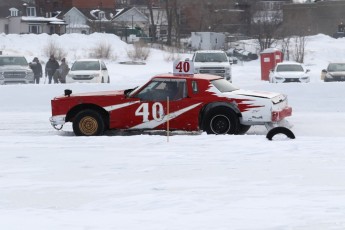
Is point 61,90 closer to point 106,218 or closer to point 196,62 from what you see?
point 196,62

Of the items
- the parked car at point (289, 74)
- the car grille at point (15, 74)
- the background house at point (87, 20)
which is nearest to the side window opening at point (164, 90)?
the parked car at point (289, 74)

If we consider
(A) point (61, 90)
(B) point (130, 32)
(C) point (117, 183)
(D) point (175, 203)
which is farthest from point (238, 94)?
(B) point (130, 32)

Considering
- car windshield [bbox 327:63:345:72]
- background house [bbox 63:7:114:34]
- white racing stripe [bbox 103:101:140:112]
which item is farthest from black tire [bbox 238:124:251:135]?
background house [bbox 63:7:114:34]

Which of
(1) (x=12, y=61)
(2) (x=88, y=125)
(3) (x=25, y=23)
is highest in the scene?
(3) (x=25, y=23)

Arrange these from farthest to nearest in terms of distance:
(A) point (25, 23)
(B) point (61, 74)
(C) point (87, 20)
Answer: (C) point (87, 20) < (A) point (25, 23) < (B) point (61, 74)

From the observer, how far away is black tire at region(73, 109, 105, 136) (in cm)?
1755

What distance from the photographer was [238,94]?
57.1ft

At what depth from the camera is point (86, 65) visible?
3509 cm

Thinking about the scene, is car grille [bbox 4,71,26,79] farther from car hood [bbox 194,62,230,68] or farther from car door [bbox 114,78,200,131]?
car door [bbox 114,78,200,131]

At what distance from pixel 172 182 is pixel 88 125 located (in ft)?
22.1

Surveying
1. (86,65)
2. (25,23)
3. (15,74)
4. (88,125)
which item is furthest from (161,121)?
(25,23)

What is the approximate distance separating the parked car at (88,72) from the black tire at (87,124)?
16200 mm

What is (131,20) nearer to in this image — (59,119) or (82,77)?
(82,77)

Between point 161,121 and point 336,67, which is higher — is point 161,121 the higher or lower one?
the lower one
